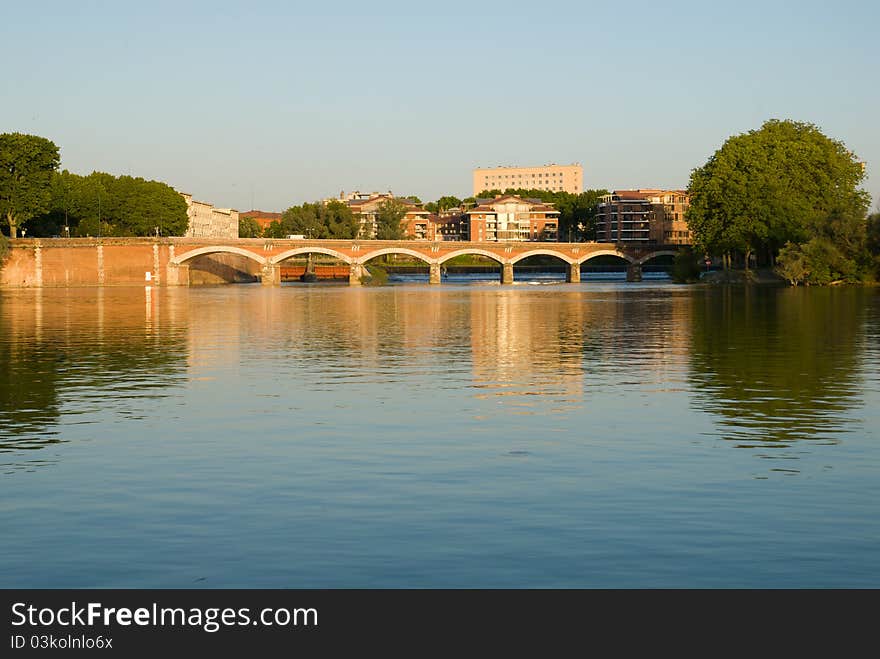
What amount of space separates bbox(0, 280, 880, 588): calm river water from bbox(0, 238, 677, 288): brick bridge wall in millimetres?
97819

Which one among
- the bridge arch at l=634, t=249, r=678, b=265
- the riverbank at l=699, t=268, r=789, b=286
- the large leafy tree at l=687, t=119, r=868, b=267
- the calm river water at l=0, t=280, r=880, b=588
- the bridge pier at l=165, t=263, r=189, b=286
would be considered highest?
the large leafy tree at l=687, t=119, r=868, b=267

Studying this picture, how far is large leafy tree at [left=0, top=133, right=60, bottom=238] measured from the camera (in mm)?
120312

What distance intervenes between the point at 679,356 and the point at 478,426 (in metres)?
13.8

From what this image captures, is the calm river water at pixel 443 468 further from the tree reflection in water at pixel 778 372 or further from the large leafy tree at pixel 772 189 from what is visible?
the large leafy tree at pixel 772 189

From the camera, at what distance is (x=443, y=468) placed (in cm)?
1467

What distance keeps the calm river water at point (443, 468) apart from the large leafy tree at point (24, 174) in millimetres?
94312

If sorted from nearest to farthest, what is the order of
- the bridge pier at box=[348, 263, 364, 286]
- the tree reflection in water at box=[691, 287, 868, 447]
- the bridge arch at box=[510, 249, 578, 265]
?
the tree reflection in water at box=[691, 287, 868, 447] → the bridge pier at box=[348, 263, 364, 286] → the bridge arch at box=[510, 249, 578, 265]

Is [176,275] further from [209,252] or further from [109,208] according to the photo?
[109,208]

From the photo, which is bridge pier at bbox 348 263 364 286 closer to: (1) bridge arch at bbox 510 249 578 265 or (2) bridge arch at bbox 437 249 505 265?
(2) bridge arch at bbox 437 249 505 265

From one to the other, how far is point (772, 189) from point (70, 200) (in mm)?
78423

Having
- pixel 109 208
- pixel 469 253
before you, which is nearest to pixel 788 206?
pixel 469 253

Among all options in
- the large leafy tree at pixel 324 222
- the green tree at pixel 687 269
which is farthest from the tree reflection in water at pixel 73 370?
the large leafy tree at pixel 324 222

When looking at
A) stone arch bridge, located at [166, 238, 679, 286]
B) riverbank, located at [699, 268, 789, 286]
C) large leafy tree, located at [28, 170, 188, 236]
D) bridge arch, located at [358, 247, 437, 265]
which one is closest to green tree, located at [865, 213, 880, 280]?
riverbank, located at [699, 268, 789, 286]
